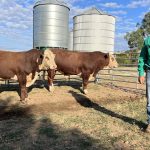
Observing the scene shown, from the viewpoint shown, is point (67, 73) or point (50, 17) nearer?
point (67, 73)

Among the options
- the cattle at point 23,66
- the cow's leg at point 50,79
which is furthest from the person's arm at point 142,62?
the cow's leg at point 50,79

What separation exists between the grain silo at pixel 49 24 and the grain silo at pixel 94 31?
3.00 m

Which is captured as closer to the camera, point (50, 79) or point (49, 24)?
point (50, 79)

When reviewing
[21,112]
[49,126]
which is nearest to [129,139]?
[49,126]

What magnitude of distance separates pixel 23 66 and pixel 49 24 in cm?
873

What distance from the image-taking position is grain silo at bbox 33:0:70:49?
1900 cm

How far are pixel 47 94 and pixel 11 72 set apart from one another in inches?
66.3

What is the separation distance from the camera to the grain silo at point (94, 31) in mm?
21969

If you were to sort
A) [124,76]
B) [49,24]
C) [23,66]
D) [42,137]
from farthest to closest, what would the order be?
1. [49,24]
2. [124,76]
3. [23,66]
4. [42,137]

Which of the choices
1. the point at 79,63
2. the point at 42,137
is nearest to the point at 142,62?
the point at 42,137

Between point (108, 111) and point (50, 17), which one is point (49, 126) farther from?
point (50, 17)

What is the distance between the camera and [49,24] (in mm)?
18984

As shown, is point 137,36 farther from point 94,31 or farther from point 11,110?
point 11,110

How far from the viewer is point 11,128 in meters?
7.08
